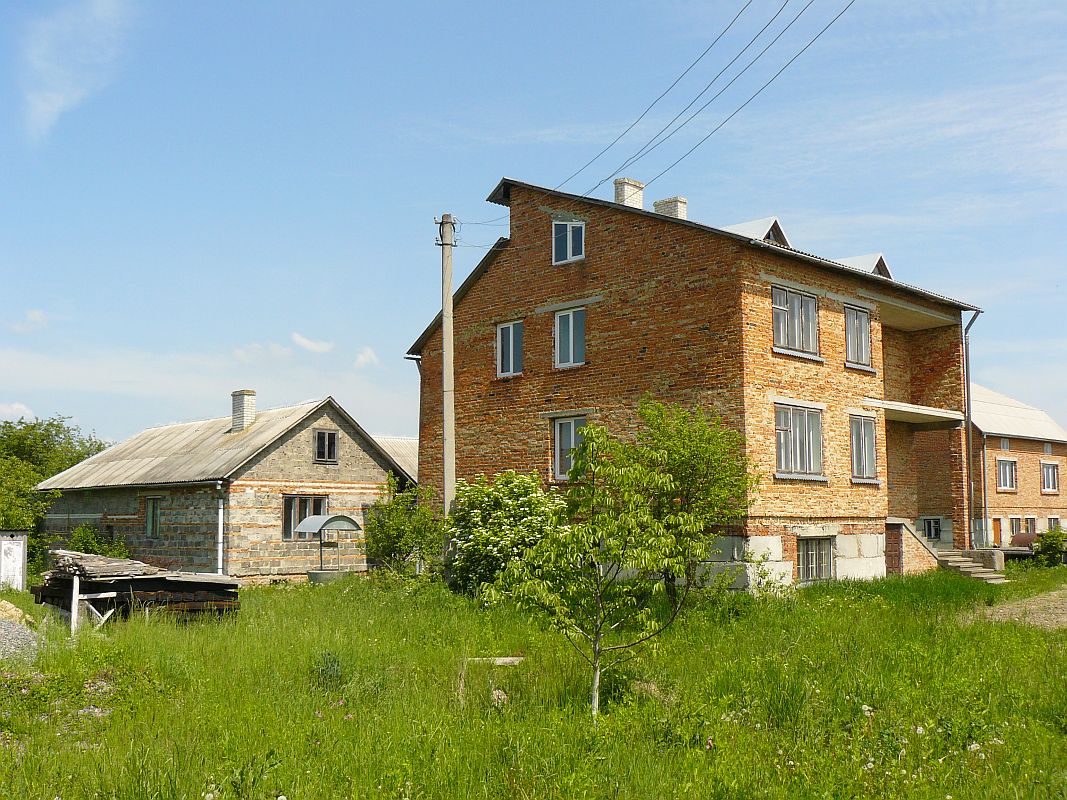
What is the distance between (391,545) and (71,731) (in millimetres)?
14240

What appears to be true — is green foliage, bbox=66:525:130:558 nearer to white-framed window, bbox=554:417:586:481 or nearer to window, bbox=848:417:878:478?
white-framed window, bbox=554:417:586:481

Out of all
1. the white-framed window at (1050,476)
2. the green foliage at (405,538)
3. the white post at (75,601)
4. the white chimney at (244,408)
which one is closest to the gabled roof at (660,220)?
the green foliage at (405,538)

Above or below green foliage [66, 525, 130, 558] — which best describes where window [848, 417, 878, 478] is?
above

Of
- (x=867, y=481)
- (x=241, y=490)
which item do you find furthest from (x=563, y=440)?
(x=241, y=490)

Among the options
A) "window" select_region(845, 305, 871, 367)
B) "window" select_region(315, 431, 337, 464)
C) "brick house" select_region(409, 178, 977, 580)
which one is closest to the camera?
"brick house" select_region(409, 178, 977, 580)

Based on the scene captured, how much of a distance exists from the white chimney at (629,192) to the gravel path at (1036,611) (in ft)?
42.4

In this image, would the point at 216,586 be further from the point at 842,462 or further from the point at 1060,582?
the point at 1060,582

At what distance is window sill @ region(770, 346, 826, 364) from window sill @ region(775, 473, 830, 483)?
2699mm

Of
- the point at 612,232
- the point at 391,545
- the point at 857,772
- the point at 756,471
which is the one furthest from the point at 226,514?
the point at 857,772

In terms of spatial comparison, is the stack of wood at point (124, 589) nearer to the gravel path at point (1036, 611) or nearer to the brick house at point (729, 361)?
the brick house at point (729, 361)

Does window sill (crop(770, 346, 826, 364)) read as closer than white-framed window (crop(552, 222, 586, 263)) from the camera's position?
Yes

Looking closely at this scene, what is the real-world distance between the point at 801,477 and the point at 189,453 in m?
21.8

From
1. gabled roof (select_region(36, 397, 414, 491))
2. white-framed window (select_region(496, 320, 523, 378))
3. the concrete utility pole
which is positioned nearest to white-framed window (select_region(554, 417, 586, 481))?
white-framed window (select_region(496, 320, 523, 378))

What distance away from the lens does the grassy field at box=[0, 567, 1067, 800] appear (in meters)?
8.34
